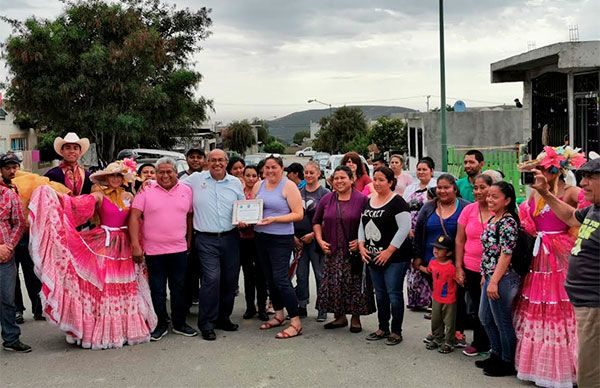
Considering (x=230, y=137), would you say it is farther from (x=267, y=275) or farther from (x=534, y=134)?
(x=267, y=275)

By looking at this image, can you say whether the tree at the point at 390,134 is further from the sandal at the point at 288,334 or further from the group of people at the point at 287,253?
the sandal at the point at 288,334

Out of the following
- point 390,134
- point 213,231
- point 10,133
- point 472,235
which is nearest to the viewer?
point 472,235

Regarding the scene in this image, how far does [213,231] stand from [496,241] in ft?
9.45

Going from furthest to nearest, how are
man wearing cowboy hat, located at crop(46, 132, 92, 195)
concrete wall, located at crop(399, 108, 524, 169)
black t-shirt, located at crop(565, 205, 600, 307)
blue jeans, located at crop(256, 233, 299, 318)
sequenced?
concrete wall, located at crop(399, 108, 524, 169) → man wearing cowboy hat, located at crop(46, 132, 92, 195) → blue jeans, located at crop(256, 233, 299, 318) → black t-shirt, located at crop(565, 205, 600, 307)

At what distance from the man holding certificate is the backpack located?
9.61ft

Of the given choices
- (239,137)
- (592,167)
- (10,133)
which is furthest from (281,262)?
(239,137)

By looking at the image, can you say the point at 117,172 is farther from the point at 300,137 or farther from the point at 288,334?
the point at 300,137

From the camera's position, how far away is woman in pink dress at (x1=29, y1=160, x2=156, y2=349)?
6035mm

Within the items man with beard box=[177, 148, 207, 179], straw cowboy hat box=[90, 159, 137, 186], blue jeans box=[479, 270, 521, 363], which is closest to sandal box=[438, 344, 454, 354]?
blue jeans box=[479, 270, 521, 363]

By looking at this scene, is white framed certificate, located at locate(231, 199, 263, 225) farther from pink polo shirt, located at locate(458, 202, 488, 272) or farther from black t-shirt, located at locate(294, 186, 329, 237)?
pink polo shirt, located at locate(458, 202, 488, 272)

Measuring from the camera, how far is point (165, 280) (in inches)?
262

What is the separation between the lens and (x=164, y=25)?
112ft

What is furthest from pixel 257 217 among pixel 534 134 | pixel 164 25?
pixel 164 25

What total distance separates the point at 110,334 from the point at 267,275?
5.56 feet
